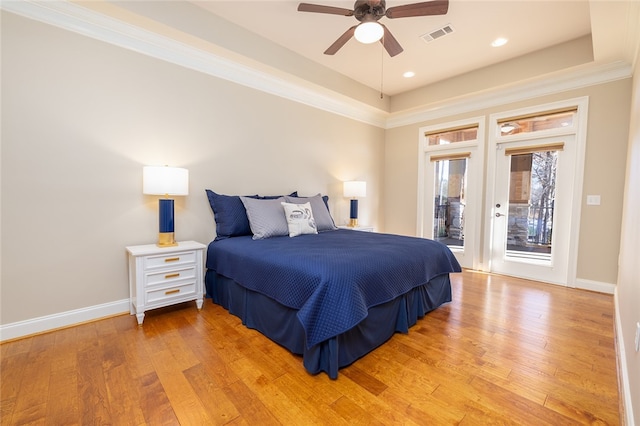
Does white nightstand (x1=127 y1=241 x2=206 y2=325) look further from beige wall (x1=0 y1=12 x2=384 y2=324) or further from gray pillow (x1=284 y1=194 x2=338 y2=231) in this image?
gray pillow (x1=284 y1=194 x2=338 y2=231)

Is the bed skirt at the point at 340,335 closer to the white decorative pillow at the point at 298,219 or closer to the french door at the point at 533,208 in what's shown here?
the white decorative pillow at the point at 298,219

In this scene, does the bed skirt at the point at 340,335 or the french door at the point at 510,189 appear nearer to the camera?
the bed skirt at the point at 340,335

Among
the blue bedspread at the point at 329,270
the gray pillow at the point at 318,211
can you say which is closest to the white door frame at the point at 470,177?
the blue bedspread at the point at 329,270

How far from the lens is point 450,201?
4.55 m

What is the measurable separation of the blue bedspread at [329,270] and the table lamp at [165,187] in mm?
456

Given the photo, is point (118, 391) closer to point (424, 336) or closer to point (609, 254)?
point (424, 336)

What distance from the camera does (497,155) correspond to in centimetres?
396

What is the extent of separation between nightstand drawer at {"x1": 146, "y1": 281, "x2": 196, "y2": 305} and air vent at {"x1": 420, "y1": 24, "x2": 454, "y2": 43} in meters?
3.58

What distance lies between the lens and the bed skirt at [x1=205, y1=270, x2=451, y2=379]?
1.65m

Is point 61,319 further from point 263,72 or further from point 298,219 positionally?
point 263,72

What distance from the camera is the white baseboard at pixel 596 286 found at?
311cm

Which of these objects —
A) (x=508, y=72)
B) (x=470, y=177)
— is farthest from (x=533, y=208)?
(x=508, y=72)

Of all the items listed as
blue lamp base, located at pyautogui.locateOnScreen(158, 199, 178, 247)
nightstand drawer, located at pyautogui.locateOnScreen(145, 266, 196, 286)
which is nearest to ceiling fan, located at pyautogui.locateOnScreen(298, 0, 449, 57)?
blue lamp base, located at pyautogui.locateOnScreen(158, 199, 178, 247)

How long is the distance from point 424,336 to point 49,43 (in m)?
3.74
